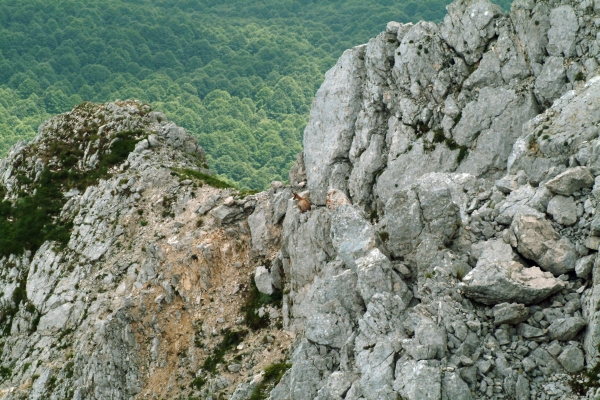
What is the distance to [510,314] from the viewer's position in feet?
87.1

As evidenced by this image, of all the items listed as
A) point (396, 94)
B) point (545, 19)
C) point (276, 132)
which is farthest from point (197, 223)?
point (276, 132)

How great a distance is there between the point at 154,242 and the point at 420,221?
2724 centimetres

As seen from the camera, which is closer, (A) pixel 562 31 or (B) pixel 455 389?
(B) pixel 455 389

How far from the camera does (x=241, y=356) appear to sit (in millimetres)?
46469

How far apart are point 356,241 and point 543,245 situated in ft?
29.3

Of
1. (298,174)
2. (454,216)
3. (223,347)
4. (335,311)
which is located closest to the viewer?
(454,216)

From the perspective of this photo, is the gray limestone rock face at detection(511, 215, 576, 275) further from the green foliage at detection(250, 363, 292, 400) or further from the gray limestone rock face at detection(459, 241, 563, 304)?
the green foliage at detection(250, 363, 292, 400)

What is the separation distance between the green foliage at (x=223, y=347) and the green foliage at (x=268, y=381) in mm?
5172

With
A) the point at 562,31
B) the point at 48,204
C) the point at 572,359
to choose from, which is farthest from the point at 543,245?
the point at 48,204

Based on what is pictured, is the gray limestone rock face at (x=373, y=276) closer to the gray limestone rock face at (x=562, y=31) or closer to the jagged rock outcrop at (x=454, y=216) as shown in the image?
the jagged rock outcrop at (x=454, y=216)

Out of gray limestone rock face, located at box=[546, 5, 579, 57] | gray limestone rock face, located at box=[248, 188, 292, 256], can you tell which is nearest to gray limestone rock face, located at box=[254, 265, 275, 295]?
gray limestone rock face, located at box=[248, 188, 292, 256]

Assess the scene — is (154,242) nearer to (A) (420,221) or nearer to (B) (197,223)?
(B) (197,223)

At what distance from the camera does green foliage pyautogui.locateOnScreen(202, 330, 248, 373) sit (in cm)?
4691

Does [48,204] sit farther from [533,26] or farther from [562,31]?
[562,31]
